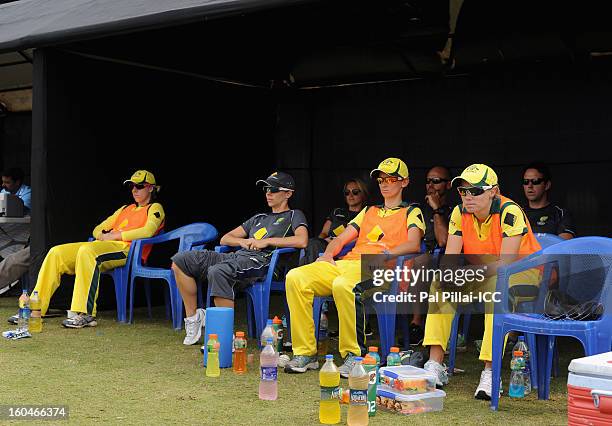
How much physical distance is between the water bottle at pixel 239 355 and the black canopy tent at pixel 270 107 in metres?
2.15

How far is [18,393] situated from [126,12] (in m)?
3.05

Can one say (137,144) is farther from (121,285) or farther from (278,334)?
(278,334)

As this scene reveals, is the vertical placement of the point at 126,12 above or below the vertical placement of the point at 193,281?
above

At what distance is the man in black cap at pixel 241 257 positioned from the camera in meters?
5.33

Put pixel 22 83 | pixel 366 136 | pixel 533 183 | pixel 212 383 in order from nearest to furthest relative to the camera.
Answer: pixel 212 383, pixel 533 183, pixel 366 136, pixel 22 83

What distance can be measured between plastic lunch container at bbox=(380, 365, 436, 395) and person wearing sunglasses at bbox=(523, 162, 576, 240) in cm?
197

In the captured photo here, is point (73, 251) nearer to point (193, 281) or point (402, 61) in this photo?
point (193, 281)

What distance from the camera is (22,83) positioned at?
369 inches

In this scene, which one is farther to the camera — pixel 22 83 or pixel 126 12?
pixel 22 83

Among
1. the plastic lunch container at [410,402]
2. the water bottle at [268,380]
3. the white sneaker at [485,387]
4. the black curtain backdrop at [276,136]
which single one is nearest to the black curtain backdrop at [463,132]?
the black curtain backdrop at [276,136]

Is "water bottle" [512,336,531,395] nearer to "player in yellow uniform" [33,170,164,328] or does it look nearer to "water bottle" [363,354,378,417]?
"water bottle" [363,354,378,417]

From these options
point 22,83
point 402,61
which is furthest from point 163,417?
point 22,83

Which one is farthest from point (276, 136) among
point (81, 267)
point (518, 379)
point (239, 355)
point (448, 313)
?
point (518, 379)

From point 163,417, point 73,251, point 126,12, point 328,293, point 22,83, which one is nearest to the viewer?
point 163,417
